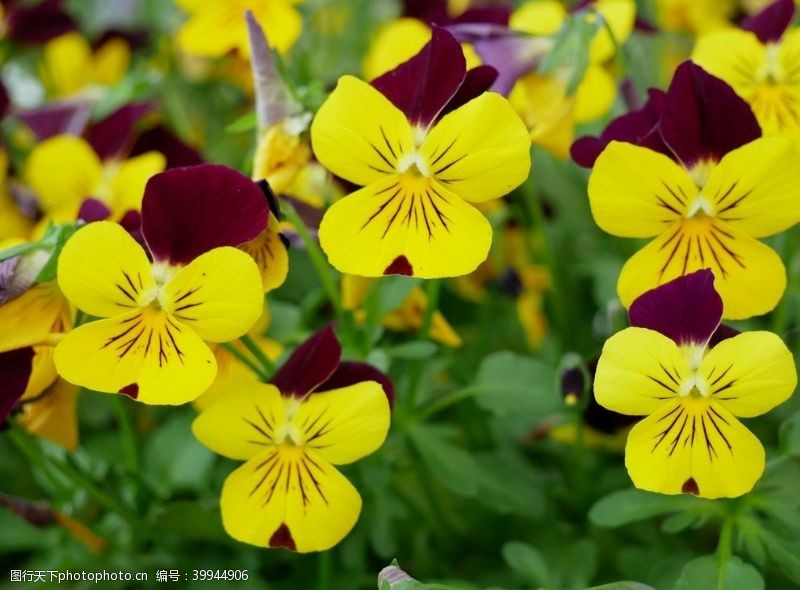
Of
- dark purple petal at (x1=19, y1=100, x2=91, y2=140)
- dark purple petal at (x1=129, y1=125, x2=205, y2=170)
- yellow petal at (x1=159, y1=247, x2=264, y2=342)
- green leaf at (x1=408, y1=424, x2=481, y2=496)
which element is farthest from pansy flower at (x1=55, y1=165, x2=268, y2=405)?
dark purple petal at (x1=19, y1=100, x2=91, y2=140)

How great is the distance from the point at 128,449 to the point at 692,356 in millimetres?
624

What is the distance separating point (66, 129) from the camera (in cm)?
154

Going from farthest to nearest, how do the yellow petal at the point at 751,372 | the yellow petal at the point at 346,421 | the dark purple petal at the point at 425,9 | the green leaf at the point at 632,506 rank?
the dark purple petal at the point at 425,9, the green leaf at the point at 632,506, the yellow petal at the point at 346,421, the yellow petal at the point at 751,372

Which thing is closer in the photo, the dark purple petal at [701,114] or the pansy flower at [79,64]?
the dark purple petal at [701,114]

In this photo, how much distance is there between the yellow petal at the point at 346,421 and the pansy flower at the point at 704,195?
0.72 ft

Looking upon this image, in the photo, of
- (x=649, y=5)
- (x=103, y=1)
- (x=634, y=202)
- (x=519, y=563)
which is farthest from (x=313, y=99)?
(x=103, y=1)

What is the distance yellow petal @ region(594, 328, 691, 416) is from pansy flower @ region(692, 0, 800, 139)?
323mm

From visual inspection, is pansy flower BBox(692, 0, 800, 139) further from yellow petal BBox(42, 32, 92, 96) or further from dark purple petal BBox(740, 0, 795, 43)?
yellow petal BBox(42, 32, 92, 96)

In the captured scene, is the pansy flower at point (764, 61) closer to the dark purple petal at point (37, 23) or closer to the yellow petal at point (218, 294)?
the yellow petal at point (218, 294)

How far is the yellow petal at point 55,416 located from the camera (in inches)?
40.9

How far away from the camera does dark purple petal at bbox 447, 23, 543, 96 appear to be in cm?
107

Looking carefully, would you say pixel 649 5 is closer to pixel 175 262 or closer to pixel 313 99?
pixel 313 99

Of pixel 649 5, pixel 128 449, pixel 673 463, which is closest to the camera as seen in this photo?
pixel 673 463

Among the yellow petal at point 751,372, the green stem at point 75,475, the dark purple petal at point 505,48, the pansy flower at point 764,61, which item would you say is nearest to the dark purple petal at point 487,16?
the dark purple petal at point 505,48
